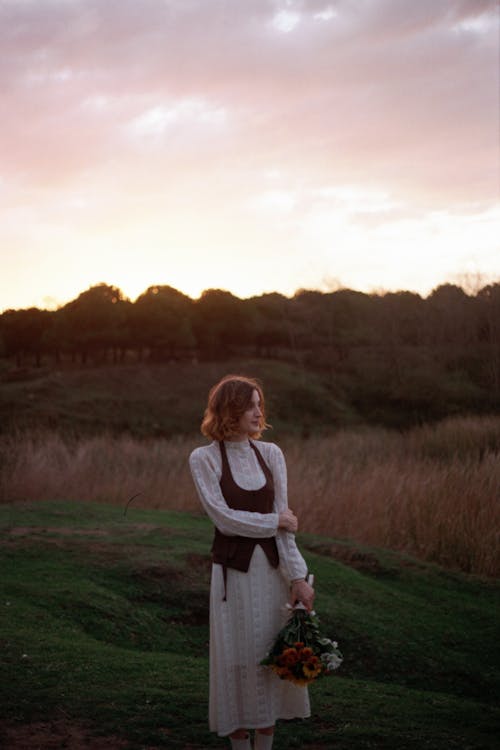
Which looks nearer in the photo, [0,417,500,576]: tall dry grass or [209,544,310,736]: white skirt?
[209,544,310,736]: white skirt

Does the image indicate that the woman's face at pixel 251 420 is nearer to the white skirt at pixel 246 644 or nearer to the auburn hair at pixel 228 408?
the auburn hair at pixel 228 408

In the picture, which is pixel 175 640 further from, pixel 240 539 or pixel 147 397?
pixel 147 397

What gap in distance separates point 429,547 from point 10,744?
322 inches

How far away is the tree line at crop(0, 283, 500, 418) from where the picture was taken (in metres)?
32.1

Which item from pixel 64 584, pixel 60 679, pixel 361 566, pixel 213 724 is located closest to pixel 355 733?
pixel 213 724

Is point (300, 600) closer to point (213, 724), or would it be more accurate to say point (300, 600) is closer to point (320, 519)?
point (213, 724)

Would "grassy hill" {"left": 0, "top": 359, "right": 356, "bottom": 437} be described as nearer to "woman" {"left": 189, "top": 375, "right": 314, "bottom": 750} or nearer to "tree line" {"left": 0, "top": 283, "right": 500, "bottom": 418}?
"tree line" {"left": 0, "top": 283, "right": 500, "bottom": 418}

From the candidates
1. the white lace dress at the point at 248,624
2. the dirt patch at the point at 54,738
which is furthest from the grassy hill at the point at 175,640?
the white lace dress at the point at 248,624

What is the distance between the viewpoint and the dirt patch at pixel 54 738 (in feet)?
14.2

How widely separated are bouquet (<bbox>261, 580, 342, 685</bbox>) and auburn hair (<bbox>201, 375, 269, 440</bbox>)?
3.01ft

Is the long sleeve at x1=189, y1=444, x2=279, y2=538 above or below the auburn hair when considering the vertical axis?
below

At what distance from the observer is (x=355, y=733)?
475cm

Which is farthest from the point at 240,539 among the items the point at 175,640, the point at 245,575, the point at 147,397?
the point at 147,397

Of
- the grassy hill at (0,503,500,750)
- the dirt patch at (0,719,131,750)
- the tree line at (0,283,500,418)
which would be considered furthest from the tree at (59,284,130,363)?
the dirt patch at (0,719,131,750)
